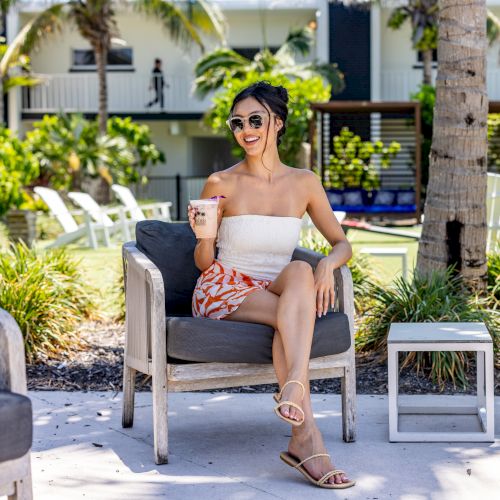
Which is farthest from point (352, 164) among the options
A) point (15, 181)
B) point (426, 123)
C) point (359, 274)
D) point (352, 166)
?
point (359, 274)

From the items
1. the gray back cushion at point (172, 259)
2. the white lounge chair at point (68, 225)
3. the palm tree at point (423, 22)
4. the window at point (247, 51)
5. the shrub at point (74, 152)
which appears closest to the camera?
the gray back cushion at point (172, 259)

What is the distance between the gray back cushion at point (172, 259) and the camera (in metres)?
5.55

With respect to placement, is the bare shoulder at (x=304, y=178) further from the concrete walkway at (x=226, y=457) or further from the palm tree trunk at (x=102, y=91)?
the palm tree trunk at (x=102, y=91)

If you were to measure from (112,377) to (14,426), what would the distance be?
3.33 metres

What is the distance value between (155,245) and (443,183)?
2.26 m

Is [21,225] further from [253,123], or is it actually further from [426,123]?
[426,123]

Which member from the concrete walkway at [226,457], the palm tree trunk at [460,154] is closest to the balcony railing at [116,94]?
the palm tree trunk at [460,154]

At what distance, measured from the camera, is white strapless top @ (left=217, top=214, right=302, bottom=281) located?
503cm

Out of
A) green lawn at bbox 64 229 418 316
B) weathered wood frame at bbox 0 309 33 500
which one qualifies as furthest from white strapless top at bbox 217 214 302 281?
green lawn at bbox 64 229 418 316

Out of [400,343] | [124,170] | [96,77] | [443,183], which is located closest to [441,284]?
[443,183]

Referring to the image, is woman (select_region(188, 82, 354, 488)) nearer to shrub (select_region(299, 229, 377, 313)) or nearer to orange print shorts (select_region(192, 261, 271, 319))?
orange print shorts (select_region(192, 261, 271, 319))

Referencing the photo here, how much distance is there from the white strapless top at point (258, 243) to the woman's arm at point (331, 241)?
152 mm

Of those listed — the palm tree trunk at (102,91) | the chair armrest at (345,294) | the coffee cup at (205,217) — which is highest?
the palm tree trunk at (102,91)

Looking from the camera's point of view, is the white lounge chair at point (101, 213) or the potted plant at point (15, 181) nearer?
the potted plant at point (15, 181)
